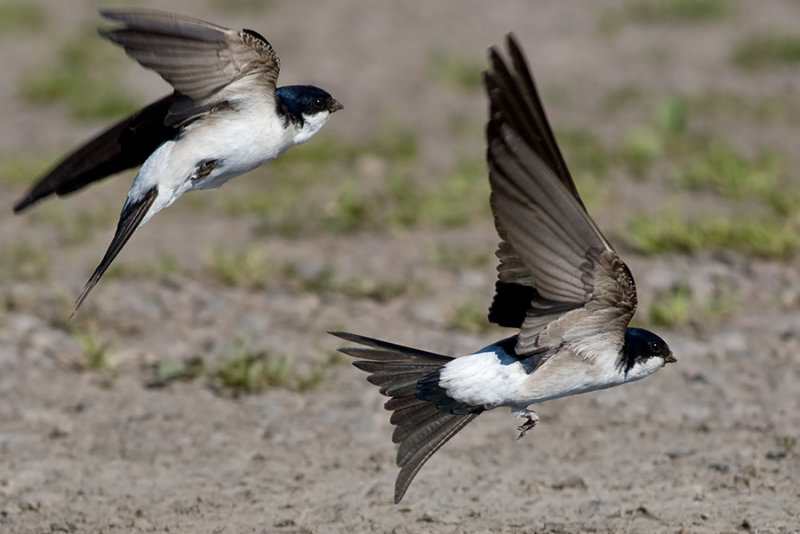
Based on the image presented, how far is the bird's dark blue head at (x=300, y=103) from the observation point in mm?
3574

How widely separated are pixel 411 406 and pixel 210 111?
3.47 feet

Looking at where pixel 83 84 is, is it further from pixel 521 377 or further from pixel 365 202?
pixel 521 377

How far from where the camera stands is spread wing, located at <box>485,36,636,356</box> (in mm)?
3002

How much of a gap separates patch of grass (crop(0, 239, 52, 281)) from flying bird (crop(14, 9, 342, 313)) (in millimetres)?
2924

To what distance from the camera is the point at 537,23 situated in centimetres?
1103

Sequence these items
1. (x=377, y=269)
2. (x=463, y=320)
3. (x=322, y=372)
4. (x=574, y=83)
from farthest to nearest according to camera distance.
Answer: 1. (x=574, y=83)
2. (x=377, y=269)
3. (x=463, y=320)
4. (x=322, y=372)

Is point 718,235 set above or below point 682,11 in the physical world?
below

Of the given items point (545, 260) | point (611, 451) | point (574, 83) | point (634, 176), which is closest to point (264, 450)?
point (611, 451)

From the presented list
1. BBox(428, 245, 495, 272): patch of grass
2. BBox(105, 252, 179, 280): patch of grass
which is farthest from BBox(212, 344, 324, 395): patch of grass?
BBox(428, 245, 495, 272): patch of grass

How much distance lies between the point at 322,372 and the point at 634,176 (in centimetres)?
311

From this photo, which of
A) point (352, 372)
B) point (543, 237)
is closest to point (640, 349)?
point (543, 237)

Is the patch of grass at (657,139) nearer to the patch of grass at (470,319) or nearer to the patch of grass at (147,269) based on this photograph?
the patch of grass at (470,319)

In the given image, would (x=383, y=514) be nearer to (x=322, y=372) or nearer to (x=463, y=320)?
(x=322, y=372)

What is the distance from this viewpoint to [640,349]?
357 centimetres
